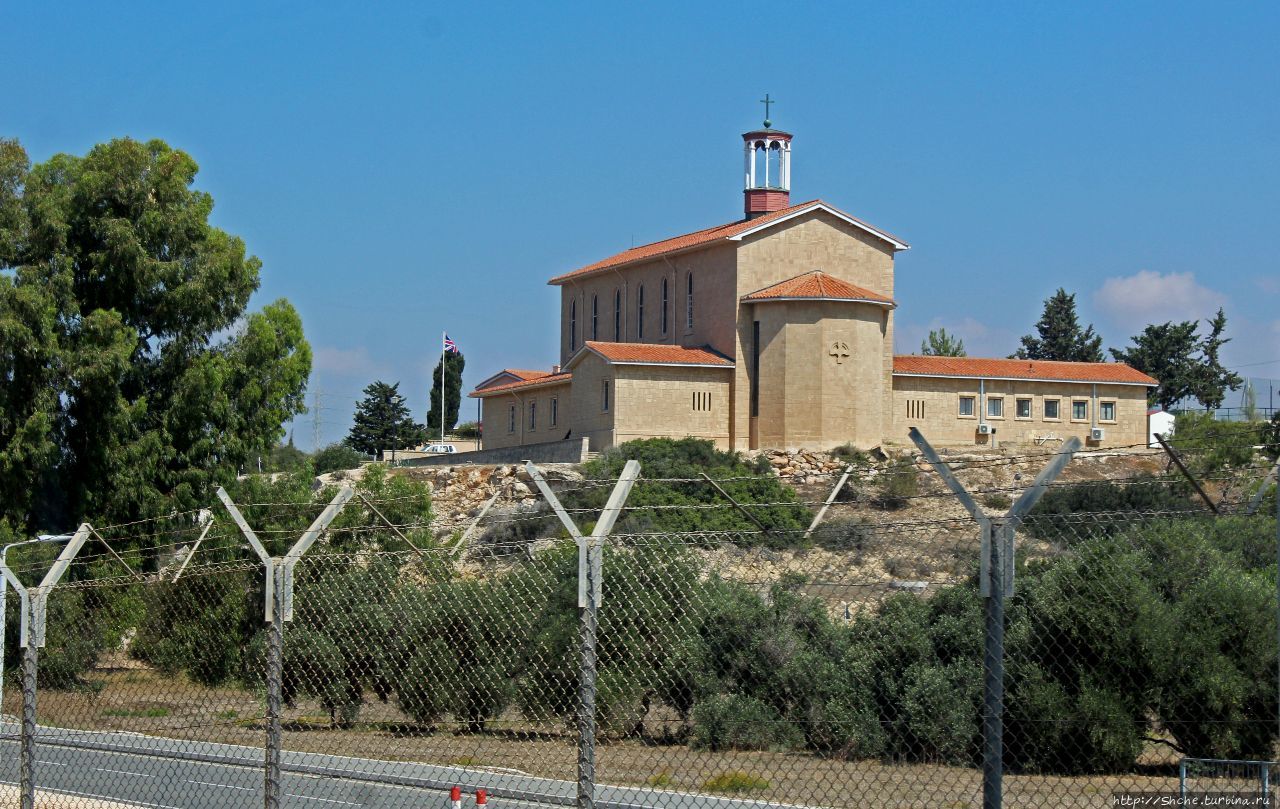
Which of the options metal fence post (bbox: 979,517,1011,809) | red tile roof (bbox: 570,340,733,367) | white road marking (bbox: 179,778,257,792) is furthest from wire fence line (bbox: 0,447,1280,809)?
red tile roof (bbox: 570,340,733,367)

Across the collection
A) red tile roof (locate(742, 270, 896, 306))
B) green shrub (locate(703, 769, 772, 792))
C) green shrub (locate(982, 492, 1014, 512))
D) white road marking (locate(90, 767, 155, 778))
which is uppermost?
red tile roof (locate(742, 270, 896, 306))

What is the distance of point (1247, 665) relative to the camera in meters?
12.7

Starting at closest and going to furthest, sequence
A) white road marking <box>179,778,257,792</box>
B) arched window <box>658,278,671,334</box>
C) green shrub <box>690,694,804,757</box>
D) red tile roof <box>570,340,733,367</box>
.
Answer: green shrub <box>690,694,804,757</box> → white road marking <box>179,778,257,792</box> → red tile roof <box>570,340,733,367</box> → arched window <box>658,278,671,334</box>

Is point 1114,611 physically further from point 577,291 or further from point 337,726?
point 577,291

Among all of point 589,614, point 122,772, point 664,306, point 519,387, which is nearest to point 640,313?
point 664,306

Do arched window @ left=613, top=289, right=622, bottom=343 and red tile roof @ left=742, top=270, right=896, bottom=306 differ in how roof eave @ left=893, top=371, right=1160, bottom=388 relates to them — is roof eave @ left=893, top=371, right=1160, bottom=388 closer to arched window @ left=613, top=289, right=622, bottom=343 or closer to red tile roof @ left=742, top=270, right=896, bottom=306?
red tile roof @ left=742, top=270, right=896, bottom=306

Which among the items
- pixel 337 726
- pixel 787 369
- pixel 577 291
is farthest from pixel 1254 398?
pixel 337 726

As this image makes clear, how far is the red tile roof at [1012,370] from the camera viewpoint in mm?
60844

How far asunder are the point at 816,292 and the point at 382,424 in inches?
1807

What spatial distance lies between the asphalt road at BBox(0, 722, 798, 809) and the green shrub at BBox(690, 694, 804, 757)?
0.52 metres

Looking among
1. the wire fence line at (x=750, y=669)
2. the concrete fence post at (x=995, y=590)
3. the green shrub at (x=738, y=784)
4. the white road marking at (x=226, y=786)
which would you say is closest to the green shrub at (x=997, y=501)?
the wire fence line at (x=750, y=669)

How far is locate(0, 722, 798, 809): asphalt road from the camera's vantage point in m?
14.1

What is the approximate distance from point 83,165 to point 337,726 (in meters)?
→ 21.6

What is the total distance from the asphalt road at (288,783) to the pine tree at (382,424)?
76624mm
